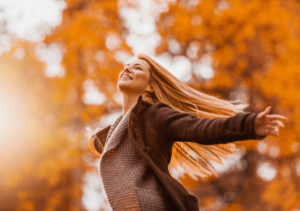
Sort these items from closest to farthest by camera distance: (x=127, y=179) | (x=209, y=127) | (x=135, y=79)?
1. (x=209, y=127)
2. (x=127, y=179)
3. (x=135, y=79)

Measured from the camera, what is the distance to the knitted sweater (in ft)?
6.33

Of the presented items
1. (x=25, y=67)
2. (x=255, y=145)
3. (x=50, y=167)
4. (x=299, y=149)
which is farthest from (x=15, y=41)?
(x=299, y=149)

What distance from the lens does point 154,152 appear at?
2.18 m

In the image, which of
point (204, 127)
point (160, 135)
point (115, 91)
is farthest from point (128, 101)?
point (115, 91)

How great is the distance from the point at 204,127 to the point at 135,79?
35.5 inches

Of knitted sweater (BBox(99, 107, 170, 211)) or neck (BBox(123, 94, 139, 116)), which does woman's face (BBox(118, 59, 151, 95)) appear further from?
knitted sweater (BBox(99, 107, 170, 211))

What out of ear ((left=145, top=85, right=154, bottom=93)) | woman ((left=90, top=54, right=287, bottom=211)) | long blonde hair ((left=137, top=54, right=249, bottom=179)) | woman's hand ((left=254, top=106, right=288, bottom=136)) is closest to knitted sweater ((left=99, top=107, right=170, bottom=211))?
woman ((left=90, top=54, right=287, bottom=211))

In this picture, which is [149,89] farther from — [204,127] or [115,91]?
Result: [115,91]

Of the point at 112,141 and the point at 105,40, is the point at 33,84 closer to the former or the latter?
the point at 105,40

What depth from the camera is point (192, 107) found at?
2541mm

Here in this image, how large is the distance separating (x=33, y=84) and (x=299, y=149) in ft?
22.2

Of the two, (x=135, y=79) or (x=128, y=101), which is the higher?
(x=135, y=79)

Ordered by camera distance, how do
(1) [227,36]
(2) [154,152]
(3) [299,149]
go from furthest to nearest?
(3) [299,149] < (1) [227,36] < (2) [154,152]

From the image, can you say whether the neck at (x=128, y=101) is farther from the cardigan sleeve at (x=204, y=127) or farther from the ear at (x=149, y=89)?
the cardigan sleeve at (x=204, y=127)
